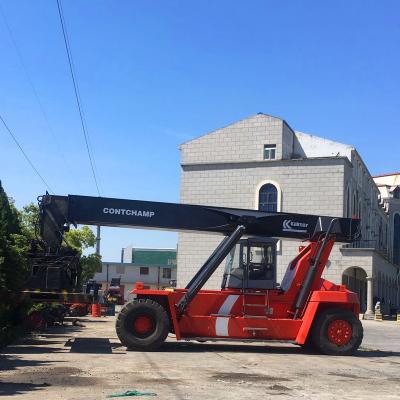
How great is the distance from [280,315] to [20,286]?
6.77 m

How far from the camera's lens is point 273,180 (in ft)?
169

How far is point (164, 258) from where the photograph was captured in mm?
108875

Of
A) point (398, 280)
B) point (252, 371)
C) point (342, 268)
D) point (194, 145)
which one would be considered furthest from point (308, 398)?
point (398, 280)

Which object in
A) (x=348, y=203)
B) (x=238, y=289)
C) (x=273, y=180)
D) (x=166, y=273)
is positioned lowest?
(x=238, y=289)

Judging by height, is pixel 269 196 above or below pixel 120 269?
above

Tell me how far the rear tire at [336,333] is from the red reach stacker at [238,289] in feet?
0.08

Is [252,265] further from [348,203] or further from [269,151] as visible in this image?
[348,203]

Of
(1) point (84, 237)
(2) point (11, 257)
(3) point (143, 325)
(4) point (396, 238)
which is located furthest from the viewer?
(4) point (396, 238)

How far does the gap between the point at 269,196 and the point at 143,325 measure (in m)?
38.1

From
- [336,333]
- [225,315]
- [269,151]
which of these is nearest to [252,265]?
[225,315]

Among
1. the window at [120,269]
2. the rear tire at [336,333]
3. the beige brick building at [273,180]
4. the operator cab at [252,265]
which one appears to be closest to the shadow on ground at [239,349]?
the rear tire at [336,333]

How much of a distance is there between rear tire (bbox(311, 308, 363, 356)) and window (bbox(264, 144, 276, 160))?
37122 mm

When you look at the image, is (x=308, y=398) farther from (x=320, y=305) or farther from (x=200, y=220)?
(x=200, y=220)

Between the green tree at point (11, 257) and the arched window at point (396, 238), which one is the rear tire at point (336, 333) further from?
the arched window at point (396, 238)
